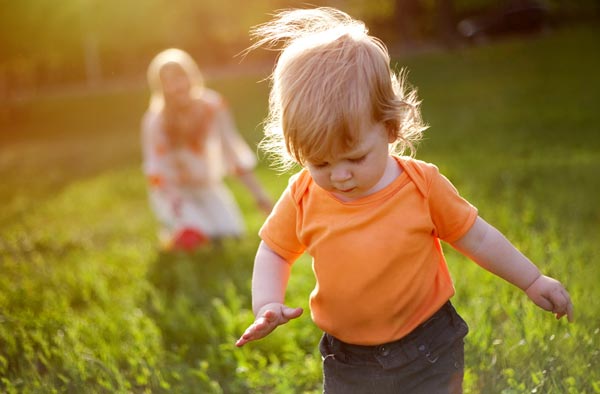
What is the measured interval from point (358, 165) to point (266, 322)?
0.55 m

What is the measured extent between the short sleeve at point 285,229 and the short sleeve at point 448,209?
17.8 inches

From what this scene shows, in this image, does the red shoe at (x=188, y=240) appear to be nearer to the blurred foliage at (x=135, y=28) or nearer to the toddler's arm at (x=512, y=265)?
the toddler's arm at (x=512, y=265)

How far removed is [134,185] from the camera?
464 inches

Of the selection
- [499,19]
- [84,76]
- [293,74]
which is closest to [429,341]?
[293,74]

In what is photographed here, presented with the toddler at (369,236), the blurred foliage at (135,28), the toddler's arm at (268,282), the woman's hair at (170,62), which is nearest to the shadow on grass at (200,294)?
the toddler's arm at (268,282)

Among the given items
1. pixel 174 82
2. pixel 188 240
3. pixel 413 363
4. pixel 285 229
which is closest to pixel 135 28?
pixel 174 82

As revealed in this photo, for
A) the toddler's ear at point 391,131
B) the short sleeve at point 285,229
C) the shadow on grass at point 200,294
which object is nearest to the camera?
the toddler's ear at point 391,131

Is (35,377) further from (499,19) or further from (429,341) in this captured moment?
(499,19)

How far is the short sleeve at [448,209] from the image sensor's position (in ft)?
8.11

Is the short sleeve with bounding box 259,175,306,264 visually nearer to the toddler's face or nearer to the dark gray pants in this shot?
the toddler's face

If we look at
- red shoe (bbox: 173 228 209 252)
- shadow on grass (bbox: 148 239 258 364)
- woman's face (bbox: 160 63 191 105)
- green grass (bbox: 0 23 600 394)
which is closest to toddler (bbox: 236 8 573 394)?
green grass (bbox: 0 23 600 394)

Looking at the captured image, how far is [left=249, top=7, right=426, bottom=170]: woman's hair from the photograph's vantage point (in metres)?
2.24

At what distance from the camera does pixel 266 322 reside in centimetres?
235

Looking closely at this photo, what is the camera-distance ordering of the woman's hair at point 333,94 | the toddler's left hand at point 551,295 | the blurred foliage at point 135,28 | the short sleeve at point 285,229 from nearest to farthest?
the woman's hair at point 333,94 < the toddler's left hand at point 551,295 < the short sleeve at point 285,229 < the blurred foliage at point 135,28
